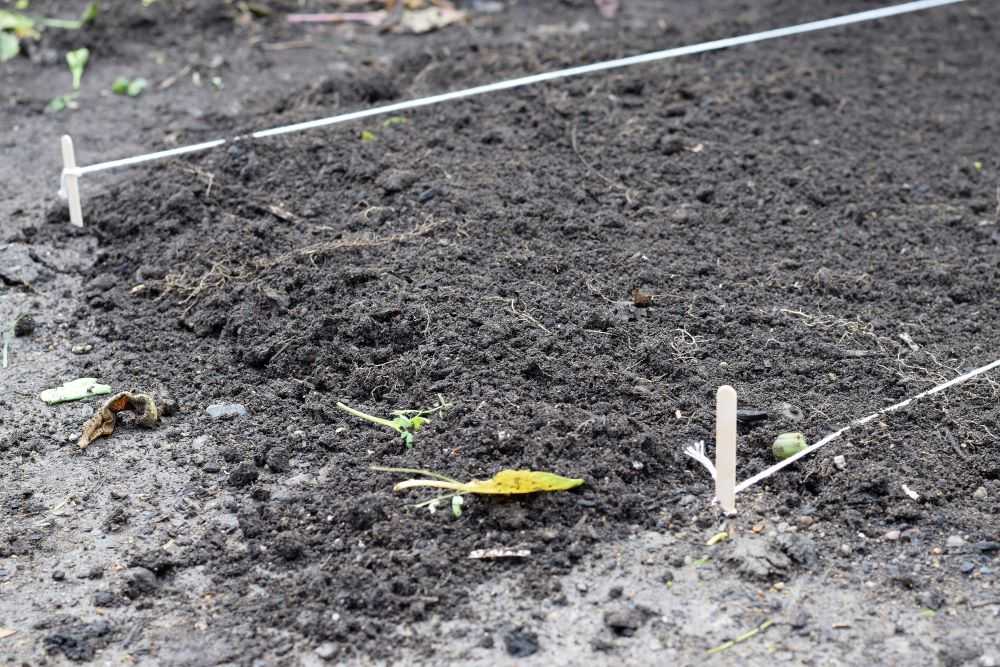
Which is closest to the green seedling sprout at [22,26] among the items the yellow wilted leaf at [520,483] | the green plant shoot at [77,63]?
the green plant shoot at [77,63]

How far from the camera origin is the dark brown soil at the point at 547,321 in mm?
3221

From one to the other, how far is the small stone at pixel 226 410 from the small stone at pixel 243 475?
1.10ft

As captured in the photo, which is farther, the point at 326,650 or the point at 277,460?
the point at 277,460

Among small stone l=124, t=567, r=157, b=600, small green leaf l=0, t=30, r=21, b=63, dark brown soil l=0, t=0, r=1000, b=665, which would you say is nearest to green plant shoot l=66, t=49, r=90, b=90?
small green leaf l=0, t=30, r=21, b=63

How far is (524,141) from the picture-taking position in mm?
5215

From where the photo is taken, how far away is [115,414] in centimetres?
381

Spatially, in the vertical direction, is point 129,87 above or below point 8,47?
below

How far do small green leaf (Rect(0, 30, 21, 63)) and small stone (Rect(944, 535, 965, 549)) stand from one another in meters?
5.54

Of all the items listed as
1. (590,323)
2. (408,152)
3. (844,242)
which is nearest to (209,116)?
(408,152)

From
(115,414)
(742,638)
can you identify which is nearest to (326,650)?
(742,638)

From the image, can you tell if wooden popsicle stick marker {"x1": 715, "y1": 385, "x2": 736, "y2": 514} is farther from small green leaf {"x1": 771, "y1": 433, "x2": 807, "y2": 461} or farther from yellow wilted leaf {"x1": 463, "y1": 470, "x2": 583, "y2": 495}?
yellow wilted leaf {"x1": 463, "y1": 470, "x2": 583, "y2": 495}

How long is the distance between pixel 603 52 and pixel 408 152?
1579 mm

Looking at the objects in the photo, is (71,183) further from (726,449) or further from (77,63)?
(726,449)

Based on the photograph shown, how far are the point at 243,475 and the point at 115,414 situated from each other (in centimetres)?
59
